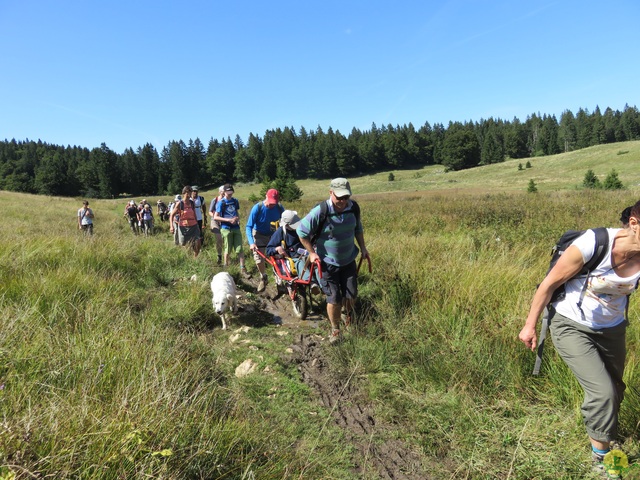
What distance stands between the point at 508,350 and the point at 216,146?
104078 mm

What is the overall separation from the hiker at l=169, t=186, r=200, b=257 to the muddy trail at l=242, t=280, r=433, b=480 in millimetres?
4681

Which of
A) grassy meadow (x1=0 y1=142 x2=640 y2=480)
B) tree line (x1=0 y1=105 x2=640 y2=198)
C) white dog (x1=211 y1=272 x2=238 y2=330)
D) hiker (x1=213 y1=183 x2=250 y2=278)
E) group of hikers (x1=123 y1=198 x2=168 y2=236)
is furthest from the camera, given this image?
tree line (x1=0 y1=105 x2=640 y2=198)

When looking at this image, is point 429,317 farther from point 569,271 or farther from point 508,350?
point 569,271

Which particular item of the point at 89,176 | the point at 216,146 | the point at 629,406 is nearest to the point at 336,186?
the point at 629,406

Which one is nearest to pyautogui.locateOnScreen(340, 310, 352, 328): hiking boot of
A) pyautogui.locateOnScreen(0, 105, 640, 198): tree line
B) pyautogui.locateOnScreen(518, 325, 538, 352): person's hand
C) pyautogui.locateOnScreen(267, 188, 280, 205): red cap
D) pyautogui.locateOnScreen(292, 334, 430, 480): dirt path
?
pyautogui.locateOnScreen(292, 334, 430, 480): dirt path

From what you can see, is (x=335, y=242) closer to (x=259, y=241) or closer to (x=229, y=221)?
(x=259, y=241)

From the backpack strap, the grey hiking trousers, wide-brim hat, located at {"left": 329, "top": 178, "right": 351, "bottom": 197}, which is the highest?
wide-brim hat, located at {"left": 329, "top": 178, "right": 351, "bottom": 197}

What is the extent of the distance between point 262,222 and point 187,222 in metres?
2.49

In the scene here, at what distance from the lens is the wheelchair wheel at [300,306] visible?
507 centimetres

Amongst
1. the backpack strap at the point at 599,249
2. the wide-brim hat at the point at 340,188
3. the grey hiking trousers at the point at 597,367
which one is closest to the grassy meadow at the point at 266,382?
the grey hiking trousers at the point at 597,367

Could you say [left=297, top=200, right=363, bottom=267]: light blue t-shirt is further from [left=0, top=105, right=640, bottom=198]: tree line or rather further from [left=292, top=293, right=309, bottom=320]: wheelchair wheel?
[left=0, top=105, right=640, bottom=198]: tree line

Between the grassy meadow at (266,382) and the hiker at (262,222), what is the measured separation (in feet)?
4.57

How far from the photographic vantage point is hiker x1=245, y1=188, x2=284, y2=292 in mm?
6496

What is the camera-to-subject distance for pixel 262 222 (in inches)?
258
